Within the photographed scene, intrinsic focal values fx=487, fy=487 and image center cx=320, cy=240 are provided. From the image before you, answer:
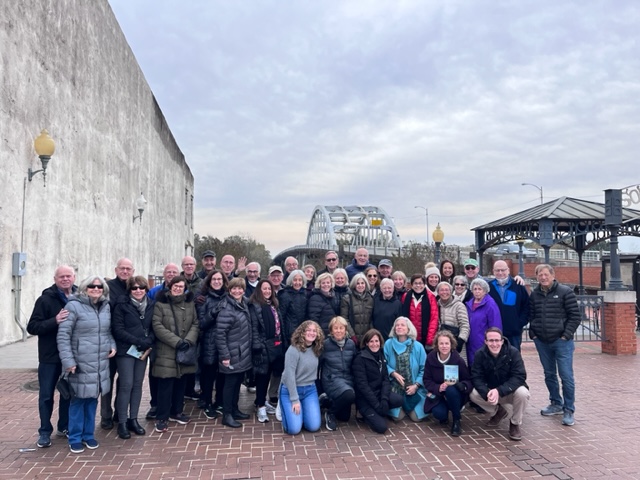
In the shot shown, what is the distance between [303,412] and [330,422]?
0.32 meters

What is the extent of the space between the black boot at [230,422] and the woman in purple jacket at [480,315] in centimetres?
282

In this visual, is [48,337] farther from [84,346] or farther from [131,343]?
[131,343]

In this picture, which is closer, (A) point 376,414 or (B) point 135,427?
(B) point 135,427

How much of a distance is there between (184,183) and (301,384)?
1266 inches

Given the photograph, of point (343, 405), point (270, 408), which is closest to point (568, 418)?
point (343, 405)

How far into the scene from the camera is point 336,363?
5.56 metres

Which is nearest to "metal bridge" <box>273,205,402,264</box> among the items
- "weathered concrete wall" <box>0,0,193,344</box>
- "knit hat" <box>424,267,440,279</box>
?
"weathered concrete wall" <box>0,0,193,344</box>

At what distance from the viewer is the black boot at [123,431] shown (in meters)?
4.98

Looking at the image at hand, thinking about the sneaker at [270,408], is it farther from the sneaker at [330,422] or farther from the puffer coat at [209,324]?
the puffer coat at [209,324]

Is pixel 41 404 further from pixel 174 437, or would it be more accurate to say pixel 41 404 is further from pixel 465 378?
pixel 465 378

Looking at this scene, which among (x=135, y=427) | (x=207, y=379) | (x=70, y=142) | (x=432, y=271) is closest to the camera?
(x=135, y=427)

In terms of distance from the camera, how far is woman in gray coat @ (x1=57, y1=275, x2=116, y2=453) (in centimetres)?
457

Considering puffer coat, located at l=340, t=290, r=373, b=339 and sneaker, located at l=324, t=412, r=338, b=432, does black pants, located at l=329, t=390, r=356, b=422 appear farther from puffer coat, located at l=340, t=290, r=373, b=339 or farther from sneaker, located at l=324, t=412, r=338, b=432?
puffer coat, located at l=340, t=290, r=373, b=339

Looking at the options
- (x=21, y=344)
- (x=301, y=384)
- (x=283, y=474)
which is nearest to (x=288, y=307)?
(x=301, y=384)
